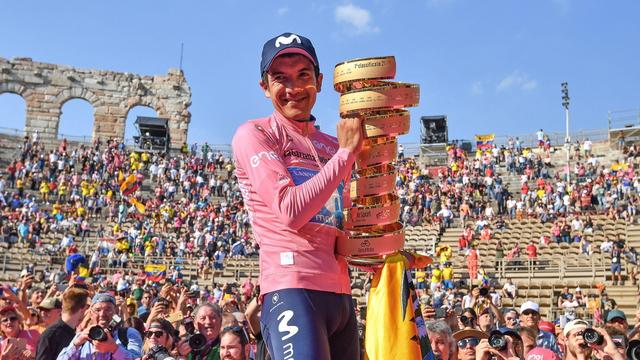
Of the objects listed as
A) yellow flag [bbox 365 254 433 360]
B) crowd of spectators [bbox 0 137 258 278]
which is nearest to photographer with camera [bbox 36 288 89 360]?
yellow flag [bbox 365 254 433 360]

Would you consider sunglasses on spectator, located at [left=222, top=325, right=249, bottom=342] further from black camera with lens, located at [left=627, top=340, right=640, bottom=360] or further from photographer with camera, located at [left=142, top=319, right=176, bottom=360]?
black camera with lens, located at [left=627, top=340, right=640, bottom=360]

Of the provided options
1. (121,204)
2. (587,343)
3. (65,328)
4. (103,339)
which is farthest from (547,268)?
(121,204)

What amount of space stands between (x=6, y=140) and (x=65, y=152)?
5060 mm

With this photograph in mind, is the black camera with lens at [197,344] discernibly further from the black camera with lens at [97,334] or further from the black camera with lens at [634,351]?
the black camera with lens at [634,351]

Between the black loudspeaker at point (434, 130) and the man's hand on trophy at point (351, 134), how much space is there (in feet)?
127

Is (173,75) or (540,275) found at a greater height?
(173,75)

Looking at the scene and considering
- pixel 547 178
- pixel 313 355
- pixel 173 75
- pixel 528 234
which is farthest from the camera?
pixel 173 75

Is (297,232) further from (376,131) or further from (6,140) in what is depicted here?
(6,140)

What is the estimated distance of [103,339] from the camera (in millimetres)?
4664

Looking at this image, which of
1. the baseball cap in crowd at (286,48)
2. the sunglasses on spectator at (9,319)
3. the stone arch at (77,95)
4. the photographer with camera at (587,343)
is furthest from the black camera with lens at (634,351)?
the stone arch at (77,95)

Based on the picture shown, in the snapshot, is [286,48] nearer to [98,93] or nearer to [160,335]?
[160,335]

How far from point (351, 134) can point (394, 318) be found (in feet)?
2.77

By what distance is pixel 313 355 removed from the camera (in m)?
2.64

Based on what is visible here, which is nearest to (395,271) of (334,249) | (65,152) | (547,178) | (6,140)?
(334,249)
